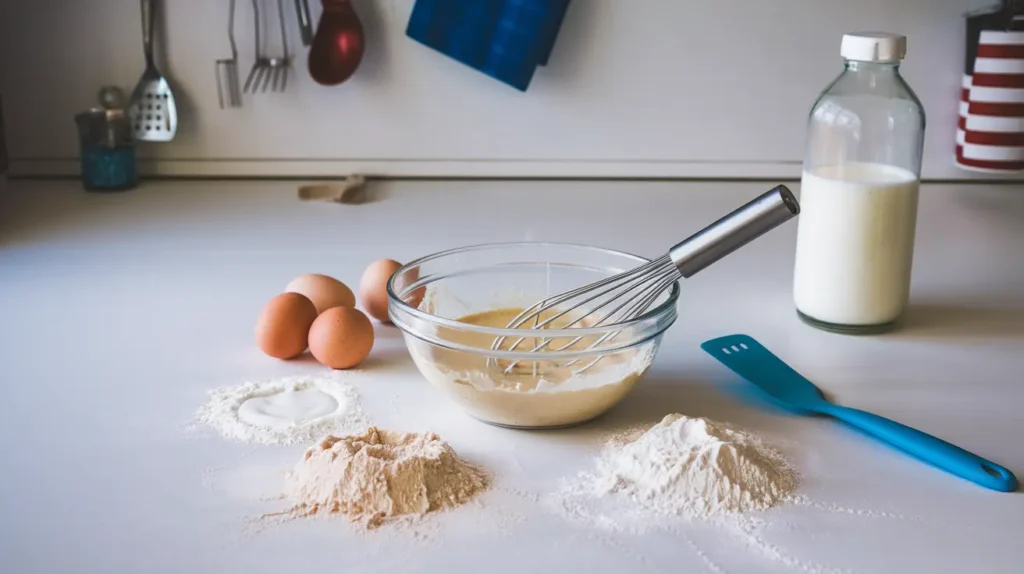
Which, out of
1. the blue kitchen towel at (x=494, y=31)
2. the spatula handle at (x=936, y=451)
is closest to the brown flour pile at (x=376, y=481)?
the spatula handle at (x=936, y=451)

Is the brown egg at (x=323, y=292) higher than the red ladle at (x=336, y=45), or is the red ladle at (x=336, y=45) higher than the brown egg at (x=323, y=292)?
the red ladle at (x=336, y=45)

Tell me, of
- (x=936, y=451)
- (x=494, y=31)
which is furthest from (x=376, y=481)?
(x=494, y=31)

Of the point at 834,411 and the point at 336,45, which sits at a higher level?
the point at 336,45

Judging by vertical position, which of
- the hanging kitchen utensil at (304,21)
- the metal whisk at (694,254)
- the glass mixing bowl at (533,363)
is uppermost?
the hanging kitchen utensil at (304,21)

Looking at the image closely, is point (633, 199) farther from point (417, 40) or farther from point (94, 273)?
point (94, 273)

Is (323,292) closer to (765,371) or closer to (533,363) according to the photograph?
(533,363)

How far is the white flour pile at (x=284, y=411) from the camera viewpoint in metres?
0.79

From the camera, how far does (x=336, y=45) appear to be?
4.91 feet

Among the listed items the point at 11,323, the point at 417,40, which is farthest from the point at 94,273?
the point at 417,40

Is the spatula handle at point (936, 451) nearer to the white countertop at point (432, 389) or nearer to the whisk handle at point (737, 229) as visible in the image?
the white countertop at point (432, 389)

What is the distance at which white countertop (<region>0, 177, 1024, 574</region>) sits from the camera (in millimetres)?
639

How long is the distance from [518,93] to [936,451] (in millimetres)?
958

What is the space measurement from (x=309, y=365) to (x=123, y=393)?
0.53 ft

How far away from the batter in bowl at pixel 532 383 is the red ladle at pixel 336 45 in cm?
80
